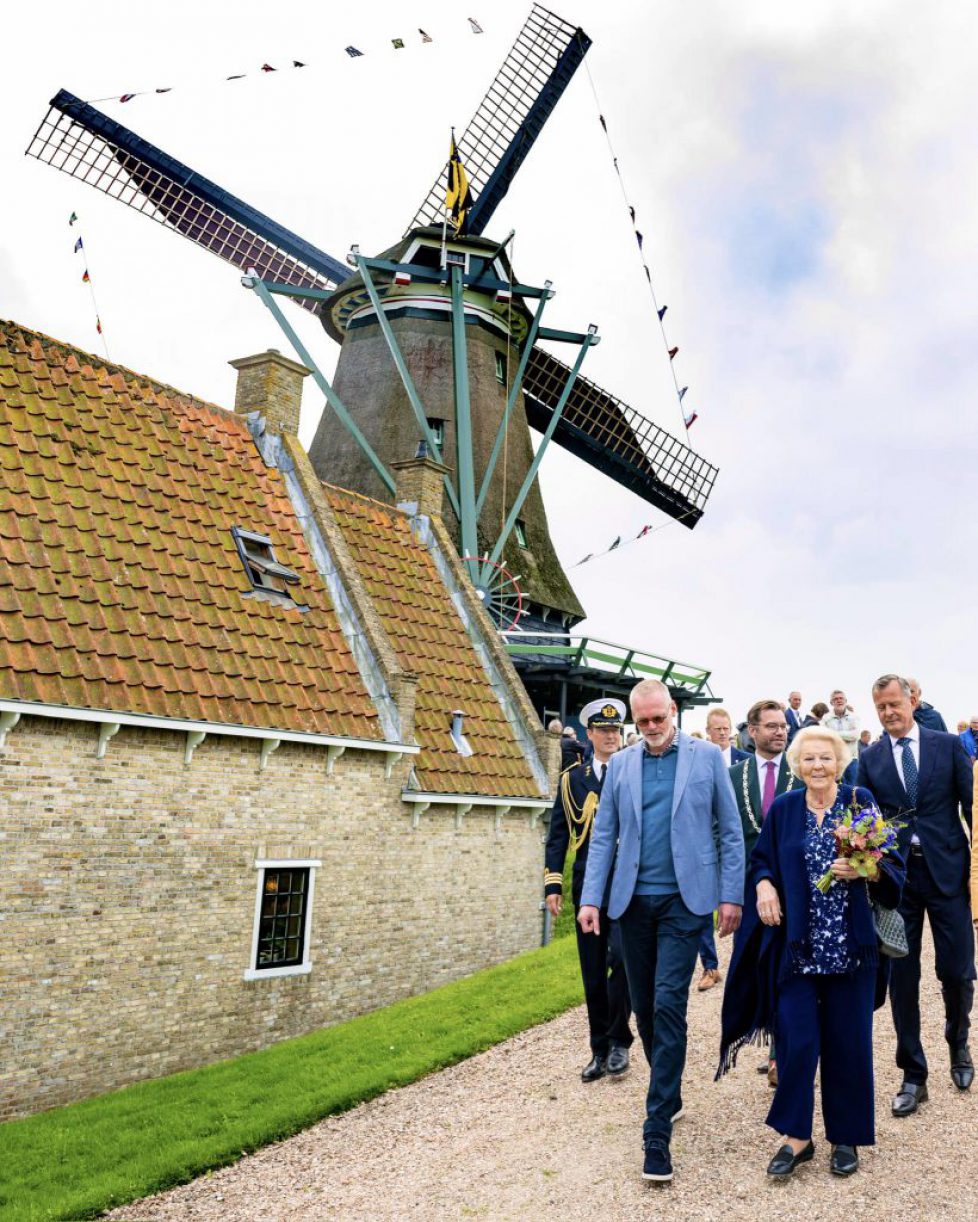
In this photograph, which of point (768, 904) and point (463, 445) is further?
point (463, 445)

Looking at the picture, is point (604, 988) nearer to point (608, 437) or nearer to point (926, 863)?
point (926, 863)

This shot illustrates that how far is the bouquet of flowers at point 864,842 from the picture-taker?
4875 mm

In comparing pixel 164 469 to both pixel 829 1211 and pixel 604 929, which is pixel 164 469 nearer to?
pixel 604 929

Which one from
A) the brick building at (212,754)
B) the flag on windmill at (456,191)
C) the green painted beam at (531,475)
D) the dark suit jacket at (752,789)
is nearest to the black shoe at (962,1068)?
the dark suit jacket at (752,789)

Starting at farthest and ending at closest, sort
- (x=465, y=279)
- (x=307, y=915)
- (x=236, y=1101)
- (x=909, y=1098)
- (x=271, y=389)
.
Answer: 1. (x=465, y=279)
2. (x=271, y=389)
3. (x=307, y=915)
4. (x=236, y=1101)
5. (x=909, y=1098)

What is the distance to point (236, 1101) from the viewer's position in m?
8.53

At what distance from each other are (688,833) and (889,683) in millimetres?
1576

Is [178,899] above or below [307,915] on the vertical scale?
above

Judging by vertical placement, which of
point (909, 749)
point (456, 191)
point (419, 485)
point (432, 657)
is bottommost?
point (909, 749)

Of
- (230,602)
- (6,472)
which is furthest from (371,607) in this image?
(6,472)

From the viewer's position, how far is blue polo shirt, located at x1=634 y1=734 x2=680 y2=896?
559cm

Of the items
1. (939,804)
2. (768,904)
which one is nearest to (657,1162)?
(768,904)

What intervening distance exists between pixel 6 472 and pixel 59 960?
503 centimetres

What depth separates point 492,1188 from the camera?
5.63 m
